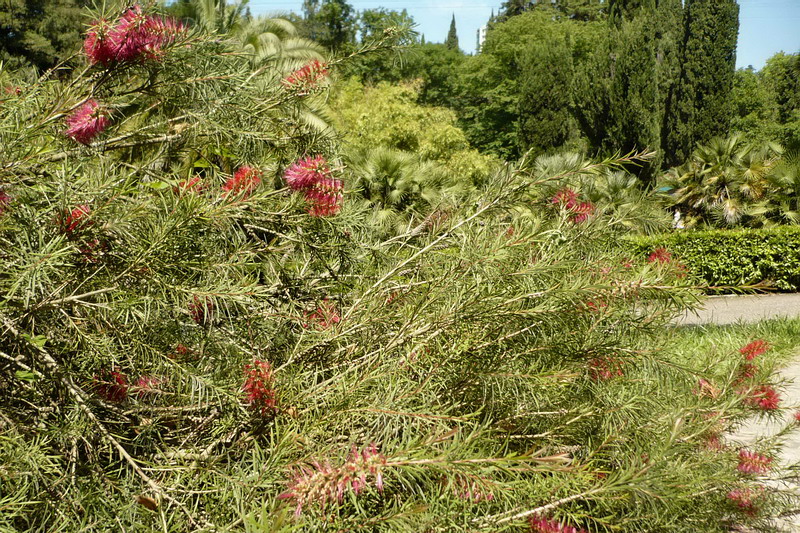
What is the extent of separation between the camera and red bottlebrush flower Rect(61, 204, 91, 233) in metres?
0.98

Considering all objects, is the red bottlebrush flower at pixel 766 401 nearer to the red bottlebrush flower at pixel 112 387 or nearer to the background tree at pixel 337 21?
the red bottlebrush flower at pixel 112 387

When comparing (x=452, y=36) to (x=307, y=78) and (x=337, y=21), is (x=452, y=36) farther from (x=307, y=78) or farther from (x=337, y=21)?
(x=307, y=78)

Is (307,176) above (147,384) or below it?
above

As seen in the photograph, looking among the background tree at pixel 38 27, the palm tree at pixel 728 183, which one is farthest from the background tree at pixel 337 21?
the palm tree at pixel 728 183

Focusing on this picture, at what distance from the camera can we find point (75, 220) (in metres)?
0.98

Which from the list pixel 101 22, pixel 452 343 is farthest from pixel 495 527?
pixel 101 22

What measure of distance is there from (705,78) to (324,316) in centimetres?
2751

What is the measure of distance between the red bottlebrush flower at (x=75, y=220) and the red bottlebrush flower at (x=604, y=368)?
88cm

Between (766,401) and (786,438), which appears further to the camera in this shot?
(786,438)

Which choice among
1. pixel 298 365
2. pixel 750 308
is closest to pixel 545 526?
pixel 298 365

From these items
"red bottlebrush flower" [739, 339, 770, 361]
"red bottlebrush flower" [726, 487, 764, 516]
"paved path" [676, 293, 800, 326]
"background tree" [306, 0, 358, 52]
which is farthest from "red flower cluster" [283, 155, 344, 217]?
"background tree" [306, 0, 358, 52]

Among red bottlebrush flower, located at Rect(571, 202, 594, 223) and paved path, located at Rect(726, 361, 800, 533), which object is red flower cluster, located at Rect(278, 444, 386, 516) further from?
paved path, located at Rect(726, 361, 800, 533)

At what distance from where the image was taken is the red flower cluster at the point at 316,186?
140cm

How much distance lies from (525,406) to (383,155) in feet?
29.7
